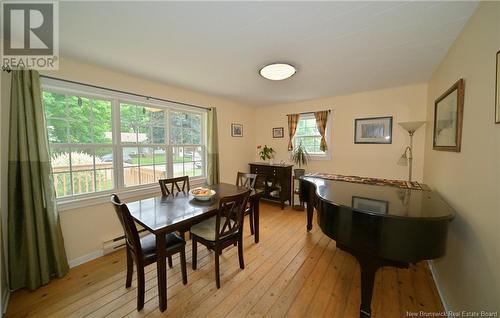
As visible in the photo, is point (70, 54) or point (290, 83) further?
point (290, 83)

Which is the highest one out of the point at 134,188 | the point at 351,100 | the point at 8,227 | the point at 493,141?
the point at 351,100

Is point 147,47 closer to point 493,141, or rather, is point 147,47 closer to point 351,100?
point 493,141

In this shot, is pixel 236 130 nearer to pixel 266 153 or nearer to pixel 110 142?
pixel 266 153

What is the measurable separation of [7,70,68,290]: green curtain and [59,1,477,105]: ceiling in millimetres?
590

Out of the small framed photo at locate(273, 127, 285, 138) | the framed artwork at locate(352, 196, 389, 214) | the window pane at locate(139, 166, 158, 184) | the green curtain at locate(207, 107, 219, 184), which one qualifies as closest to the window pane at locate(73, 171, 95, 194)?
the window pane at locate(139, 166, 158, 184)

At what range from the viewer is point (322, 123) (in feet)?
12.4

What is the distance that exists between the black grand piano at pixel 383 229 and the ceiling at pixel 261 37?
56.2 inches

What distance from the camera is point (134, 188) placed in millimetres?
2645

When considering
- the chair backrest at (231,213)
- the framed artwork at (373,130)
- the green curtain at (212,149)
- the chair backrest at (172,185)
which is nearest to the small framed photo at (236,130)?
the green curtain at (212,149)

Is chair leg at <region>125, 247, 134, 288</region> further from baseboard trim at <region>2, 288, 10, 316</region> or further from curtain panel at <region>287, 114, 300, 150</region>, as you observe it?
curtain panel at <region>287, 114, 300, 150</region>

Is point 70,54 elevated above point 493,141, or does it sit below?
above

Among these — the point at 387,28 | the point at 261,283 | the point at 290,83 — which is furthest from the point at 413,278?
the point at 290,83

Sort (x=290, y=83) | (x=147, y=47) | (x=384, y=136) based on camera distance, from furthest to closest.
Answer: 1. (x=384, y=136)
2. (x=290, y=83)
3. (x=147, y=47)

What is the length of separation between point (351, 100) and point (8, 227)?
15.6 ft
